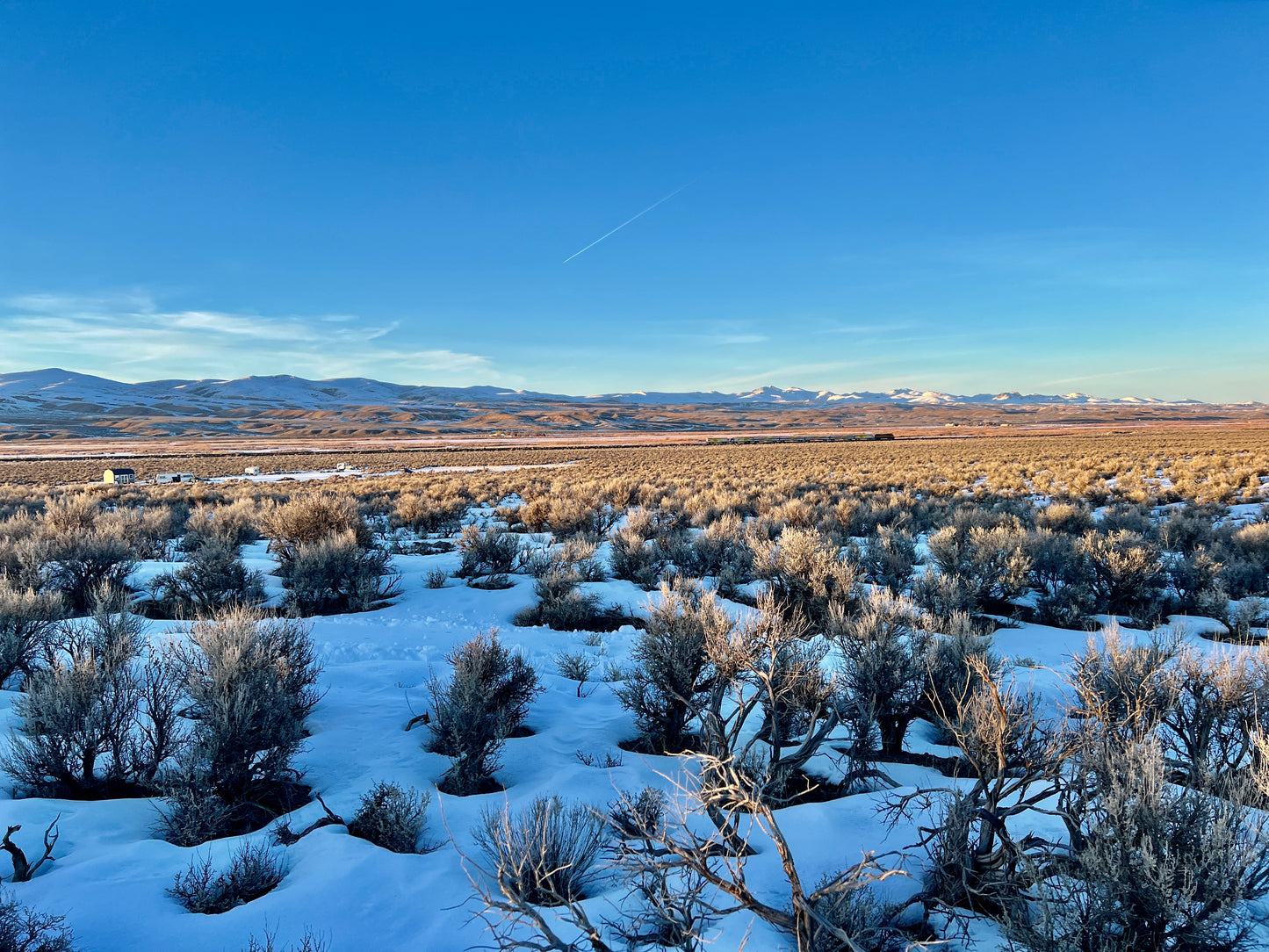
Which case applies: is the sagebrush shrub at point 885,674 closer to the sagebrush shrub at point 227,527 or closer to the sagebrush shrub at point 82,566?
the sagebrush shrub at point 82,566

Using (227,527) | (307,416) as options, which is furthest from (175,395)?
(227,527)

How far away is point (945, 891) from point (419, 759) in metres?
3.49

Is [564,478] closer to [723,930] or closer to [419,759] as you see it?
[419,759]

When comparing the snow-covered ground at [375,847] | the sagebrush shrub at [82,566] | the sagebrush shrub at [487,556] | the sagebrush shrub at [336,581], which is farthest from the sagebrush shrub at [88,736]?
the sagebrush shrub at [487,556]

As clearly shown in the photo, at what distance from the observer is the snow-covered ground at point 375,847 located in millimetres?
2807

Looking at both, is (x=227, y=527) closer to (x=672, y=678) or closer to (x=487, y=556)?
(x=487, y=556)

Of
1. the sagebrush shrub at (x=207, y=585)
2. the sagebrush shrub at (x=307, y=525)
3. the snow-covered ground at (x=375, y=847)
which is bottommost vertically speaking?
the snow-covered ground at (x=375, y=847)

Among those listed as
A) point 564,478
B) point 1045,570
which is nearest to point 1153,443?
point 564,478

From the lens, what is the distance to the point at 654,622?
18.2ft

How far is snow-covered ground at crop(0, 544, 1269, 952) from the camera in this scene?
2.81m

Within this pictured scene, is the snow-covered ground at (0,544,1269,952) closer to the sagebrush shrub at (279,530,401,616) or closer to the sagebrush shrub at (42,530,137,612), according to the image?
the sagebrush shrub at (279,530,401,616)

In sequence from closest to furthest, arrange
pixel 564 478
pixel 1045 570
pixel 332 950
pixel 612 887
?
pixel 332 950 < pixel 612 887 < pixel 1045 570 < pixel 564 478

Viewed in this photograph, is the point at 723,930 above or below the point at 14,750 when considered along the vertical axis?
below

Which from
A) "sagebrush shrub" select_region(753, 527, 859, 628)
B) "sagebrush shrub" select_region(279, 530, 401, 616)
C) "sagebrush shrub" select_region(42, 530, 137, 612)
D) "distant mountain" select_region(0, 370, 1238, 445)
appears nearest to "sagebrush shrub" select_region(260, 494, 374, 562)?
"sagebrush shrub" select_region(279, 530, 401, 616)
